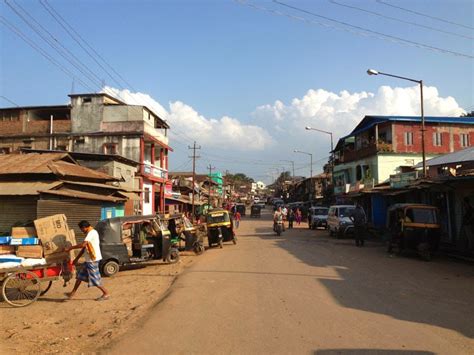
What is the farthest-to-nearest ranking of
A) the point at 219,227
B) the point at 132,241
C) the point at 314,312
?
the point at 219,227, the point at 132,241, the point at 314,312

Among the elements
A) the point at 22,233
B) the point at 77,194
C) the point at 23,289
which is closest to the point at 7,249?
the point at 22,233

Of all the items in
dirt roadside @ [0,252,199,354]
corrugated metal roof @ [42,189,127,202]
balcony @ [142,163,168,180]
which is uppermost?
balcony @ [142,163,168,180]

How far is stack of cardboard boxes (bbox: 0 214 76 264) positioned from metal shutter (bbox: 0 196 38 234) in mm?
4152

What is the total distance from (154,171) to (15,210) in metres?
20.1

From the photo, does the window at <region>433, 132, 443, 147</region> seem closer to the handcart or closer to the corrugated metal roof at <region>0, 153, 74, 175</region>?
the corrugated metal roof at <region>0, 153, 74, 175</region>

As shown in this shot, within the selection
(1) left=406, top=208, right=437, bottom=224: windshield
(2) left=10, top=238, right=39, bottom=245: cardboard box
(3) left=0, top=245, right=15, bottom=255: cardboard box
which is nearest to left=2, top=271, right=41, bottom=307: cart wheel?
(3) left=0, top=245, right=15, bottom=255: cardboard box

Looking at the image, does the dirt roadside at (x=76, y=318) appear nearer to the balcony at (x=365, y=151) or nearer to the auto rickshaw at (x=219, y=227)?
the auto rickshaw at (x=219, y=227)

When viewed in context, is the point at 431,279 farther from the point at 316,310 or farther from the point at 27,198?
the point at 27,198

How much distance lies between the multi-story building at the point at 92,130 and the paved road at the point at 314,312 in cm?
2446

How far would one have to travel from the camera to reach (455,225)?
18734 mm

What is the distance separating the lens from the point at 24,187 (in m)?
18.9

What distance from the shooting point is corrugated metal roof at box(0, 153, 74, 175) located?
1950 centimetres

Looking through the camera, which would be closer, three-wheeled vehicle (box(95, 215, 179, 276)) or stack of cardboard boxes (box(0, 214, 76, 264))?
stack of cardboard boxes (box(0, 214, 76, 264))

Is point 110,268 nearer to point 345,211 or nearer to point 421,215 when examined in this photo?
point 421,215
